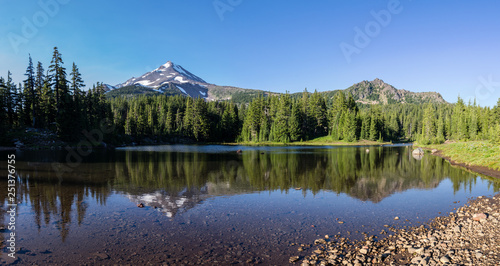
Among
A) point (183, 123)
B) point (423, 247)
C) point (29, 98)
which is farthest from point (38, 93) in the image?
point (423, 247)

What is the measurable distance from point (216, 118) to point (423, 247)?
417ft

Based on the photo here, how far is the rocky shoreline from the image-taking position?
7922mm

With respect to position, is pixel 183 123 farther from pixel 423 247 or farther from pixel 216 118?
pixel 423 247

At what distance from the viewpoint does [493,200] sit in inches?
631

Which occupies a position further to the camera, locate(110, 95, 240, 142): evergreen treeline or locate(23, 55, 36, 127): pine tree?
locate(110, 95, 240, 142): evergreen treeline

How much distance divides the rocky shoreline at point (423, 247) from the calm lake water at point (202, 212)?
2.58 ft

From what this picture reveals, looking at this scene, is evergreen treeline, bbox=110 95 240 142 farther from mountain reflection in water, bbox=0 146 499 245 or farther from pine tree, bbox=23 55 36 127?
mountain reflection in water, bbox=0 146 499 245

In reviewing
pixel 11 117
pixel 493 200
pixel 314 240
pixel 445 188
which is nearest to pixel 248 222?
pixel 314 240

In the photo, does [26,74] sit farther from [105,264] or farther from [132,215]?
[105,264]

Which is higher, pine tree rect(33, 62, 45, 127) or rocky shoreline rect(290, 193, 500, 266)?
pine tree rect(33, 62, 45, 127)

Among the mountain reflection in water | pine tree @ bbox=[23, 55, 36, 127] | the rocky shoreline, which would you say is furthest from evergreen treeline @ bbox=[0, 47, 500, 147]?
the rocky shoreline

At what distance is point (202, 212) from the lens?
13562 mm

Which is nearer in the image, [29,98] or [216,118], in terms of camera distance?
[29,98]

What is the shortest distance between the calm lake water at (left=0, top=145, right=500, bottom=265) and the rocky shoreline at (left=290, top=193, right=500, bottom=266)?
0.79 m
